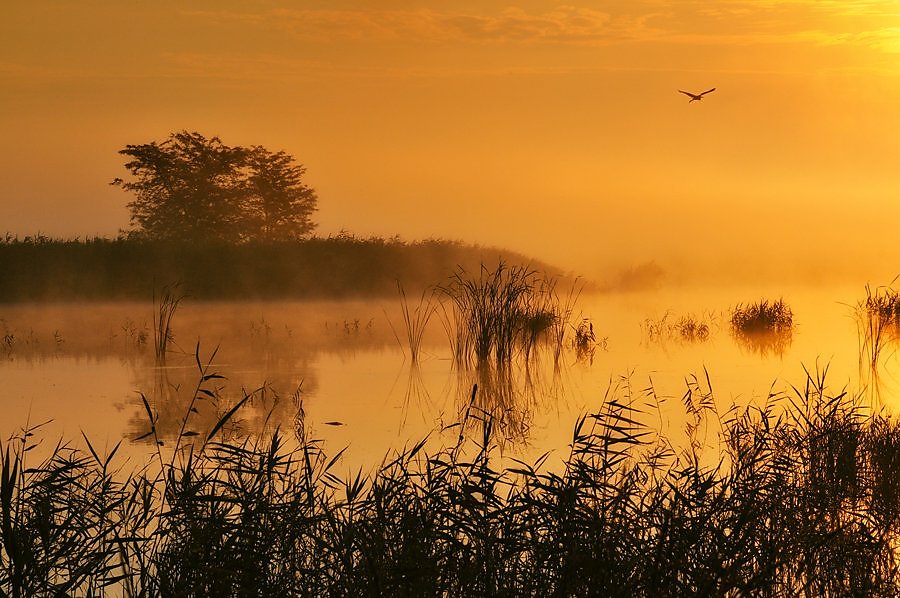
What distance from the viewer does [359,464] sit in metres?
7.64

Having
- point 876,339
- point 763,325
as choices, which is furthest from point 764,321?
point 876,339

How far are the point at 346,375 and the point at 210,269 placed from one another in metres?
20.4

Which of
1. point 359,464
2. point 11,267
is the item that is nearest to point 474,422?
point 359,464

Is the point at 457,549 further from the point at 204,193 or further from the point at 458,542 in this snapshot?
the point at 204,193

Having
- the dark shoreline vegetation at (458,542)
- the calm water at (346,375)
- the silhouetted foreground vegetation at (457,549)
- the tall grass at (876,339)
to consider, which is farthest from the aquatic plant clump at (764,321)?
the silhouetted foreground vegetation at (457,549)

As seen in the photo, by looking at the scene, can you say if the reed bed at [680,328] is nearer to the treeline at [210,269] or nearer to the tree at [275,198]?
the treeline at [210,269]

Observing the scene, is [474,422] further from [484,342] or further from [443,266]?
[443,266]

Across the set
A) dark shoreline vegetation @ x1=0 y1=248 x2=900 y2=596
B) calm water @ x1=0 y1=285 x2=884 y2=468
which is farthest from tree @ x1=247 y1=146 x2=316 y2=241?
dark shoreline vegetation @ x1=0 y1=248 x2=900 y2=596

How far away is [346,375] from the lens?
13836mm

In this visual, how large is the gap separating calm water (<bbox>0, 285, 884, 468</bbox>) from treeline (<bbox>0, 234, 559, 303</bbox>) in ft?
28.3

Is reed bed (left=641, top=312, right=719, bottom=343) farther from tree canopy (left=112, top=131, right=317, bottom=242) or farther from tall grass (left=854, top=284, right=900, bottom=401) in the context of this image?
tree canopy (left=112, top=131, right=317, bottom=242)

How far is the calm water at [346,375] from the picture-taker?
31.7ft

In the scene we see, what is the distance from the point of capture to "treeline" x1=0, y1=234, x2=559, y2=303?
32500mm

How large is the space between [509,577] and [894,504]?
8.12 ft
